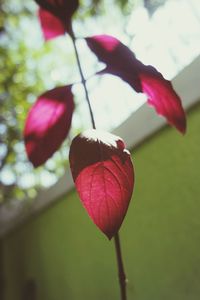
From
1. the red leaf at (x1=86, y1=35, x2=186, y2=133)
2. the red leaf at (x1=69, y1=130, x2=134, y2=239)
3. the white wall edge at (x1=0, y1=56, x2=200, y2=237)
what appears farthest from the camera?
the white wall edge at (x1=0, y1=56, x2=200, y2=237)

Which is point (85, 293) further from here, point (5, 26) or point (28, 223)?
point (5, 26)

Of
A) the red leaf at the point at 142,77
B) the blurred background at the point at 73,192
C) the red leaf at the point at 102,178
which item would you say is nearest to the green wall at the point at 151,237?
the blurred background at the point at 73,192

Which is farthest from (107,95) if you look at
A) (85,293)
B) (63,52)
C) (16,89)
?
(85,293)

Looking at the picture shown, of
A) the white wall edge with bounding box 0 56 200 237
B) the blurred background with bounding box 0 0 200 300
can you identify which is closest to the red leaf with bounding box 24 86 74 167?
the blurred background with bounding box 0 0 200 300

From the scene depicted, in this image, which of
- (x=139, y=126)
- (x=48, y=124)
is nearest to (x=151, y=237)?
(x=139, y=126)

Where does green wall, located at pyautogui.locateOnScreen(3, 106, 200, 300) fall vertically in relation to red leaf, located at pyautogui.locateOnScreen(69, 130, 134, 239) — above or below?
below

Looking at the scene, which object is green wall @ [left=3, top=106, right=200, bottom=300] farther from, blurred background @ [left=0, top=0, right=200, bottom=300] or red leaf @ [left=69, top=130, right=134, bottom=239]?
red leaf @ [left=69, top=130, right=134, bottom=239]

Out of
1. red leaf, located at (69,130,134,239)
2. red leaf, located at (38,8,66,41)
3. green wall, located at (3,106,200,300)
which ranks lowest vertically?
green wall, located at (3,106,200,300)

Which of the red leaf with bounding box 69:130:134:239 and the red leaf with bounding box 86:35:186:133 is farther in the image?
the red leaf with bounding box 86:35:186:133
